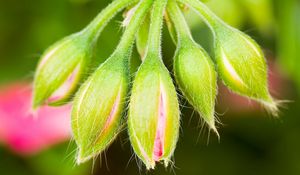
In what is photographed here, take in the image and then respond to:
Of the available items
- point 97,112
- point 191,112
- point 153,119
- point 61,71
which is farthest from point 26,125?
point 153,119

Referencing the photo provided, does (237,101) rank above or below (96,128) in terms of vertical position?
below

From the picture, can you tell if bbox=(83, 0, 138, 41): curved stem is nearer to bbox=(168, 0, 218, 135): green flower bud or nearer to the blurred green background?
bbox=(168, 0, 218, 135): green flower bud

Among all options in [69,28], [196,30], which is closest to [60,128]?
[69,28]

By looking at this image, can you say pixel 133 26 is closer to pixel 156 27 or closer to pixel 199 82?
pixel 156 27

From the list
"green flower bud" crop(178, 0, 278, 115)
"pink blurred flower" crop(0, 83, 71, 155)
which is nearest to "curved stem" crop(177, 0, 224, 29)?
"green flower bud" crop(178, 0, 278, 115)

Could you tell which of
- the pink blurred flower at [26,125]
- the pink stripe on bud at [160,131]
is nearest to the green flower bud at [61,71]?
the pink stripe on bud at [160,131]

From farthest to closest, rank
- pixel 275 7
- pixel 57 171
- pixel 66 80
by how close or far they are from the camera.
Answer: pixel 57 171
pixel 275 7
pixel 66 80

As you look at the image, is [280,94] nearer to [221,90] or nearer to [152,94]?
[221,90]
